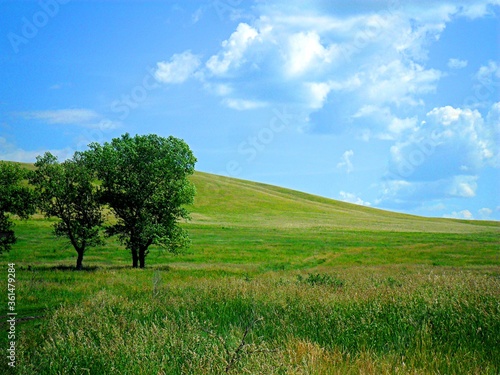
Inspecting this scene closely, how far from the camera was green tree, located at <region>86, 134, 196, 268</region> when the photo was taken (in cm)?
3778

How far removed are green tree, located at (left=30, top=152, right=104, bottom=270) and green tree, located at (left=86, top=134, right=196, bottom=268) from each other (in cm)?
132

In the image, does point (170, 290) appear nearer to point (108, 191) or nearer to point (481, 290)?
point (481, 290)

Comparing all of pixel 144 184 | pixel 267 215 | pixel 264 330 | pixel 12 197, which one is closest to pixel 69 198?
pixel 12 197

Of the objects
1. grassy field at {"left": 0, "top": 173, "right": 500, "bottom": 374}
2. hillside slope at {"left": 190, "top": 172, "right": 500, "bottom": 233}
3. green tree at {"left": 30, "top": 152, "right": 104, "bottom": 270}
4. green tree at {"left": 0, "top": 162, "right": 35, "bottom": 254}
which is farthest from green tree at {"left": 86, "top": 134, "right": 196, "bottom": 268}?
hillside slope at {"left": 190, "top": 172, "right": 500, "bottom": 233}

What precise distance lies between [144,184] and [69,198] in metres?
6.04

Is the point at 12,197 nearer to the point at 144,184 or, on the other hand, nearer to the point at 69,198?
the point at 69,198

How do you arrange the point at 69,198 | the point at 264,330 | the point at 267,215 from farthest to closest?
1. the point at 267,215
2. the point at 69,198
3. the point at 264,330

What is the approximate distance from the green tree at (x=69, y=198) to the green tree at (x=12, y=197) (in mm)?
816

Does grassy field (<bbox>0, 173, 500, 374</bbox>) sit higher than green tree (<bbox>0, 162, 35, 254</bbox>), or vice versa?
green tree (<bbox>0, 162, 35, 254</bbox>)

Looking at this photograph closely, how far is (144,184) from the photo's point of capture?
3800cm

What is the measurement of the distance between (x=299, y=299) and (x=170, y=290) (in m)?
5.95

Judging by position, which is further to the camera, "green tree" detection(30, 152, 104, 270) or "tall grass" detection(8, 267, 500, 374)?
"green tree" detection(30, 152, 104, 270)

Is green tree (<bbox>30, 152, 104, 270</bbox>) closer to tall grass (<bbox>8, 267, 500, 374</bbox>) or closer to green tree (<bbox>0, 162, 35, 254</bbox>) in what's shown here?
green tree (<bbox>0, 162, 35, 254</bbox>)

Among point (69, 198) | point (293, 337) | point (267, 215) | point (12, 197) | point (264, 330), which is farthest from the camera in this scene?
point (267, 215)
